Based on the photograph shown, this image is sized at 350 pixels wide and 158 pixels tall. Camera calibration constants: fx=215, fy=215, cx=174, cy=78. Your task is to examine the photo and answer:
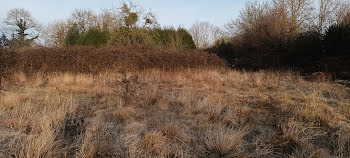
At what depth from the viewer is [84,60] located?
862 centimetres

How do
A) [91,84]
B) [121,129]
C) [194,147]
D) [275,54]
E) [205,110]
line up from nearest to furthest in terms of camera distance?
[194,147] → [121,129] → [205,110] → [91,84] → [275,54]

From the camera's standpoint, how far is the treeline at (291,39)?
395 inches

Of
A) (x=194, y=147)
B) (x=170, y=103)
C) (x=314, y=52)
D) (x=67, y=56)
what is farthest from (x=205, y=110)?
(x=314, y=52)

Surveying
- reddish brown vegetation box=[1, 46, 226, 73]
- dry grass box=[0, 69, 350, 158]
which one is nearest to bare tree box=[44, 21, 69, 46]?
reddish brown vegetation box=[1, 46, 226, 73]

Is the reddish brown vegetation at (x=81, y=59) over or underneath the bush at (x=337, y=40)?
underneath

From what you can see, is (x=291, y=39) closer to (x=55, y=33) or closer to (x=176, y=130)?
(x=176, y=130)

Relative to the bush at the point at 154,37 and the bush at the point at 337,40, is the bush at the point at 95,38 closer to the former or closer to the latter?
the bush at the point at 154,37

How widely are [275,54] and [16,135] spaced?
14161 millimetres

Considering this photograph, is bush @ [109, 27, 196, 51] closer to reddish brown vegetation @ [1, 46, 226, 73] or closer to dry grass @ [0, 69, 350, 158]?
reddish brown vegetation @ [1, 46, 226, 73]

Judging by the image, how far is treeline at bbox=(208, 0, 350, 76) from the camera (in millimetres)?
10031

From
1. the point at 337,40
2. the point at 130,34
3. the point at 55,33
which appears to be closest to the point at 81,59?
the point at 130,34

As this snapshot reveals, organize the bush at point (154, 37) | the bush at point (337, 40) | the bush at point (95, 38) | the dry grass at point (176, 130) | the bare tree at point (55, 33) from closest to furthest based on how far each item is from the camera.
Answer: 1. the dry grass at point (176, 130)
2. the bush at point (337, 40)
3. the bush at point (154, 37)
4. the bush at point (95, 38)
5. the bare tree at point (55, 33)

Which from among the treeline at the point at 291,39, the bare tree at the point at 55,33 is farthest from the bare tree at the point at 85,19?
the treeline at the point at 291,39

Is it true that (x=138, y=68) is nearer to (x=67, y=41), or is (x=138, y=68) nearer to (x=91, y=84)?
(x=91, y=84)
